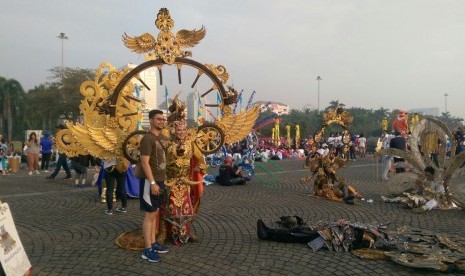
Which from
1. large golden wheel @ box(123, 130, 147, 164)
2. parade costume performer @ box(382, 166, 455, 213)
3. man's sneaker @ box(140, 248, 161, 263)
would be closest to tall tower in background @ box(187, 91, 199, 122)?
parade costume performer @ box(382, 166, 455, 213)

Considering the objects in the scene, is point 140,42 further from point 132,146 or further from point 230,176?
point 230,176

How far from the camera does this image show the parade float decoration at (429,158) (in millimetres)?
8031

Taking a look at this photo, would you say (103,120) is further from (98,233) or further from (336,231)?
(336,231)

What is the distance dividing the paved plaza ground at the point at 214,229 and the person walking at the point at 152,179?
24 centimetres

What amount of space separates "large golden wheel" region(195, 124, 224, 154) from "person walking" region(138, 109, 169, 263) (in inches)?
32.0

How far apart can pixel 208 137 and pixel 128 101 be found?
140 cm

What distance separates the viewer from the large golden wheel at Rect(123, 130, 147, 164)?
5129 millimetres

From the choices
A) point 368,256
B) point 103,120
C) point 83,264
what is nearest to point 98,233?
point 83,264

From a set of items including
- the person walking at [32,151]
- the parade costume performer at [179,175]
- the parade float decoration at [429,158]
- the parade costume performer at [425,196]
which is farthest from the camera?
the person walking at [32,151]

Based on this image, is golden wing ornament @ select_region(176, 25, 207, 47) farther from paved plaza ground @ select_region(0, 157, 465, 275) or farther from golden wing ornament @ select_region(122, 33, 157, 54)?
paved plaza ground @ select_region(0, 157, 465, 275)

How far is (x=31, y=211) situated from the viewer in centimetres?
775

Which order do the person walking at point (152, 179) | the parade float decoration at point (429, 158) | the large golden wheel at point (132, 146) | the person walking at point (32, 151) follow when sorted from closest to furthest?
the person walking at point (152, 179) < the large golden wheel at point (132, 146) < the parade float decoration at point (429, 158) < the person walking at point (32, 151)

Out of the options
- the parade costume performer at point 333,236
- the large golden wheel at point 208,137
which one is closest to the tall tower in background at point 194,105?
the large golden wheel at point 208,137

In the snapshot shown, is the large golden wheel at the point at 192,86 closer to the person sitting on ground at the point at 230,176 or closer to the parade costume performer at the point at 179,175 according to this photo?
the parade costume performer at the point at 179,175
